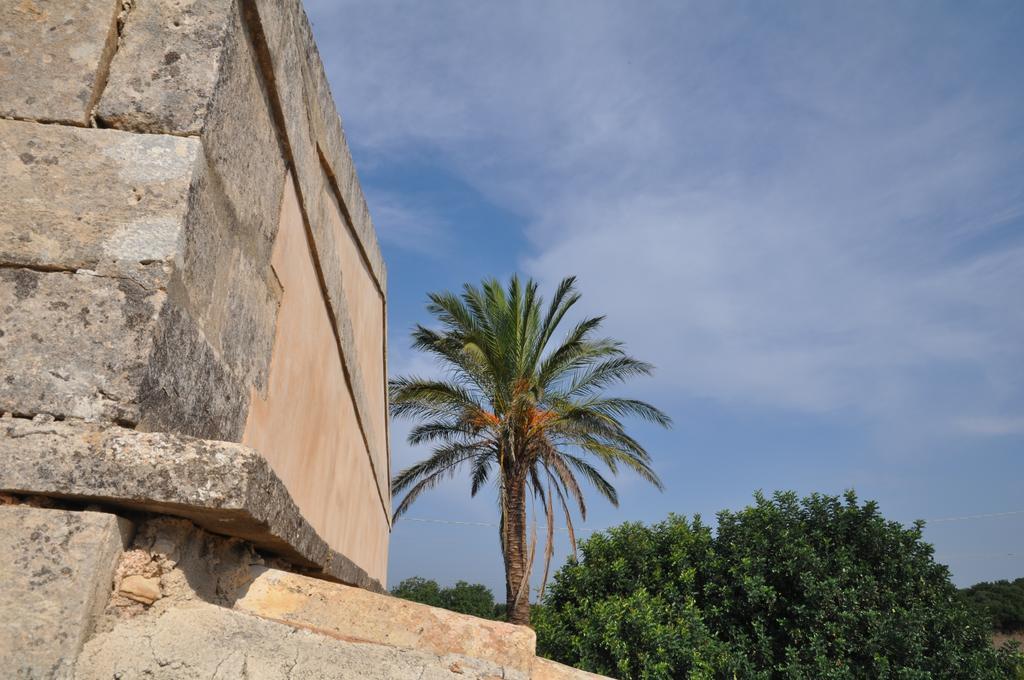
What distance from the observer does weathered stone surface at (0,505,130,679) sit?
1.49 metres

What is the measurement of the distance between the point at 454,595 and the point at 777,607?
1440 centimetres

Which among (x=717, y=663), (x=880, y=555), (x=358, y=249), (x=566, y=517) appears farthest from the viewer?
(x=566, y=517)

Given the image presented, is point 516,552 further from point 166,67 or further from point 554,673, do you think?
point 166,67

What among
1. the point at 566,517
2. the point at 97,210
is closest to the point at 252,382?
the point at 97,210

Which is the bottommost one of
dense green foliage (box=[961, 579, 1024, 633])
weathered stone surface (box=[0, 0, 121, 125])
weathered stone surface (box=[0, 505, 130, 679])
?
weathered stone surface (box=[0, 505, 130, 679])

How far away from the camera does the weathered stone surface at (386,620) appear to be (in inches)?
81.5

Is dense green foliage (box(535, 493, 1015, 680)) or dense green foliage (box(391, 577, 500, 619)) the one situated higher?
dense green foliage (box(391, 577, 500, 619))

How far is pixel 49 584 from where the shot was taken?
5.00 feet

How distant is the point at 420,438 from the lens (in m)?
15.4

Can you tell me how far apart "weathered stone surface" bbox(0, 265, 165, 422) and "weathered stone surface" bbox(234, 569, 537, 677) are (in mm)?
696

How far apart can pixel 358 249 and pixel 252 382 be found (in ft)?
7.75

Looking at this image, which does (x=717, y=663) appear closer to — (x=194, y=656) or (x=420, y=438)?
(x=194, y=656)

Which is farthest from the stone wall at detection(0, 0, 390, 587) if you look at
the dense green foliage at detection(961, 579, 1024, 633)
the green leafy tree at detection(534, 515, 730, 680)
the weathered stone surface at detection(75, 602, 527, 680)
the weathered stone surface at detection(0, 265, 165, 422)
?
the dense green foliage at detection(961, 579, 1024, 633)

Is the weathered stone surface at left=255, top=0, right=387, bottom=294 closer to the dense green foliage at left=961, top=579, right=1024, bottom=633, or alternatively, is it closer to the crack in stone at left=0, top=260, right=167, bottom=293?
the crack in stone at left=0, top=260, right=167, bottom=293
